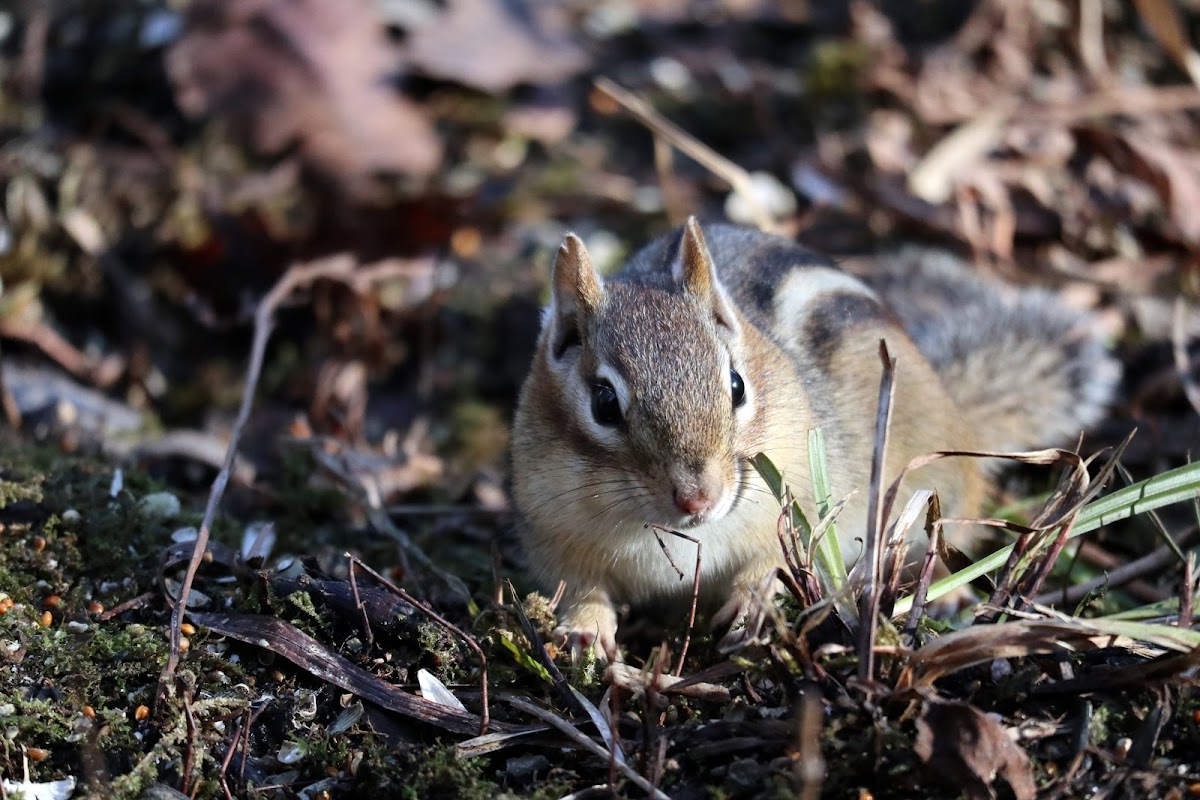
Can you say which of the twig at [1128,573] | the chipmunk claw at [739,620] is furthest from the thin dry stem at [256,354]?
the twig at [1128,573]

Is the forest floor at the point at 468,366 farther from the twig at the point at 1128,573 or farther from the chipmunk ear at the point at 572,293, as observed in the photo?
the chipmunk ear at the point at 572,293

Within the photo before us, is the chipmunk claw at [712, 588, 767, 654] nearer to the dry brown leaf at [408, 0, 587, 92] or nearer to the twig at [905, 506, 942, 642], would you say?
the twig at [905, 506, 942, 642]

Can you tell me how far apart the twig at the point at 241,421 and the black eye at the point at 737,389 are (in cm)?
145

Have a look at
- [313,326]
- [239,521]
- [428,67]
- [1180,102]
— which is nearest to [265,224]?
[313,326]

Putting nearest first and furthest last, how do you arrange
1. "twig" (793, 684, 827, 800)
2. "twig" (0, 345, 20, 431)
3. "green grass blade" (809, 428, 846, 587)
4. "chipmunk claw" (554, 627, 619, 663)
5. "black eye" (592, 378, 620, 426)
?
"twig" (793, 684, 827, 800), "green grass blade" (809, 428, 846, 587), "black eye" (592, 378, 620, 426), "chipmunk claw" (554, 627, 619, 663), "twig" (0, 345, 20, 431)

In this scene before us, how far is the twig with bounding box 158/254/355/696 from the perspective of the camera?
2985 mm

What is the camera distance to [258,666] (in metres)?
3.09

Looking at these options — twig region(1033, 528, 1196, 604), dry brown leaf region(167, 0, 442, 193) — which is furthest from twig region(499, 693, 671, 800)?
dry brown leaf region(167, 0, 442, 193)

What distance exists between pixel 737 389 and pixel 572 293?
591 mm

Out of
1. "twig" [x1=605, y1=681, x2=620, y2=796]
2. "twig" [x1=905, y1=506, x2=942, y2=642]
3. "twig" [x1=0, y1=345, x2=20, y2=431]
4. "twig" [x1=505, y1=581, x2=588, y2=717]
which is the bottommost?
"twig" [x1=0, y1=345, x2=20, y2=431]

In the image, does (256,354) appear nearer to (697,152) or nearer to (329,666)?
(329,666)

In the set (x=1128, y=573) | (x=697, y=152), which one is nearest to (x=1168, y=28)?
(x=697, y=152)

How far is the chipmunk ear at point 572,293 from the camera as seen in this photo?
3.33 m

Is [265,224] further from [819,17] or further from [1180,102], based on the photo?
[1180,102]
